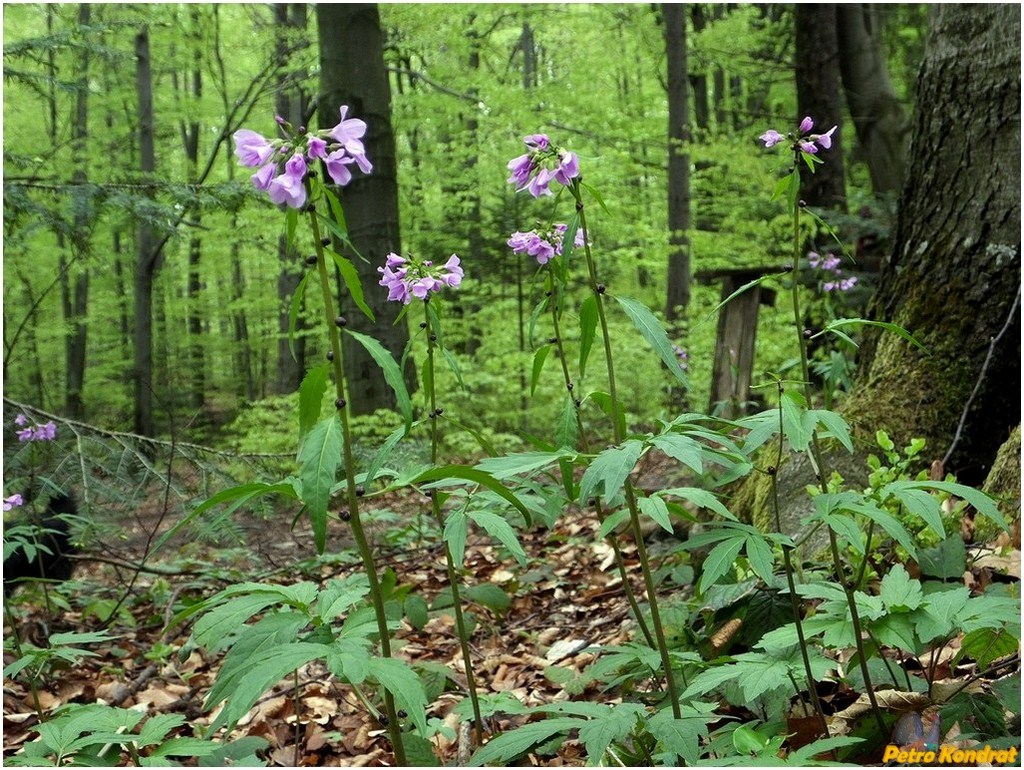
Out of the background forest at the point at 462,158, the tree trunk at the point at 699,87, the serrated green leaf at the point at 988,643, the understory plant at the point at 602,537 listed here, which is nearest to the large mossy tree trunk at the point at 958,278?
the understory plant at the point at 602,537

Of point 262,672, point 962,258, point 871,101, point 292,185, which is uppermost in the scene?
point 871,101

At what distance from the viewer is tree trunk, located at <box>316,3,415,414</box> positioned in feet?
19.3

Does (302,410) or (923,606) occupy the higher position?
(302,410)

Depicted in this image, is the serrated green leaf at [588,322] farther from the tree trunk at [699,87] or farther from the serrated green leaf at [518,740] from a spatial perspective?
the tree trunk at [699,87]

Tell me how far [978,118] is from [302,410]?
3071 millimetres

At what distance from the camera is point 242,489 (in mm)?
1154

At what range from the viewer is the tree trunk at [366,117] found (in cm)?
588

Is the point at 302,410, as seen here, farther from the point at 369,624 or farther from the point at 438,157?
the point at 438,157

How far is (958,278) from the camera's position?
10.0 ft

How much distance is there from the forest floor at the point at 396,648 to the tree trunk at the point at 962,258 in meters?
0.92

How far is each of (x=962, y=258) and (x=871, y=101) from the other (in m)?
6.40

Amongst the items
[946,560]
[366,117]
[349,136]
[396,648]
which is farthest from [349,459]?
[366,117]

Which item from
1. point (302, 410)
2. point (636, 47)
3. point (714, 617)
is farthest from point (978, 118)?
point (636, 47)

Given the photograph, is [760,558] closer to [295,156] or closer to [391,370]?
[391,370]
